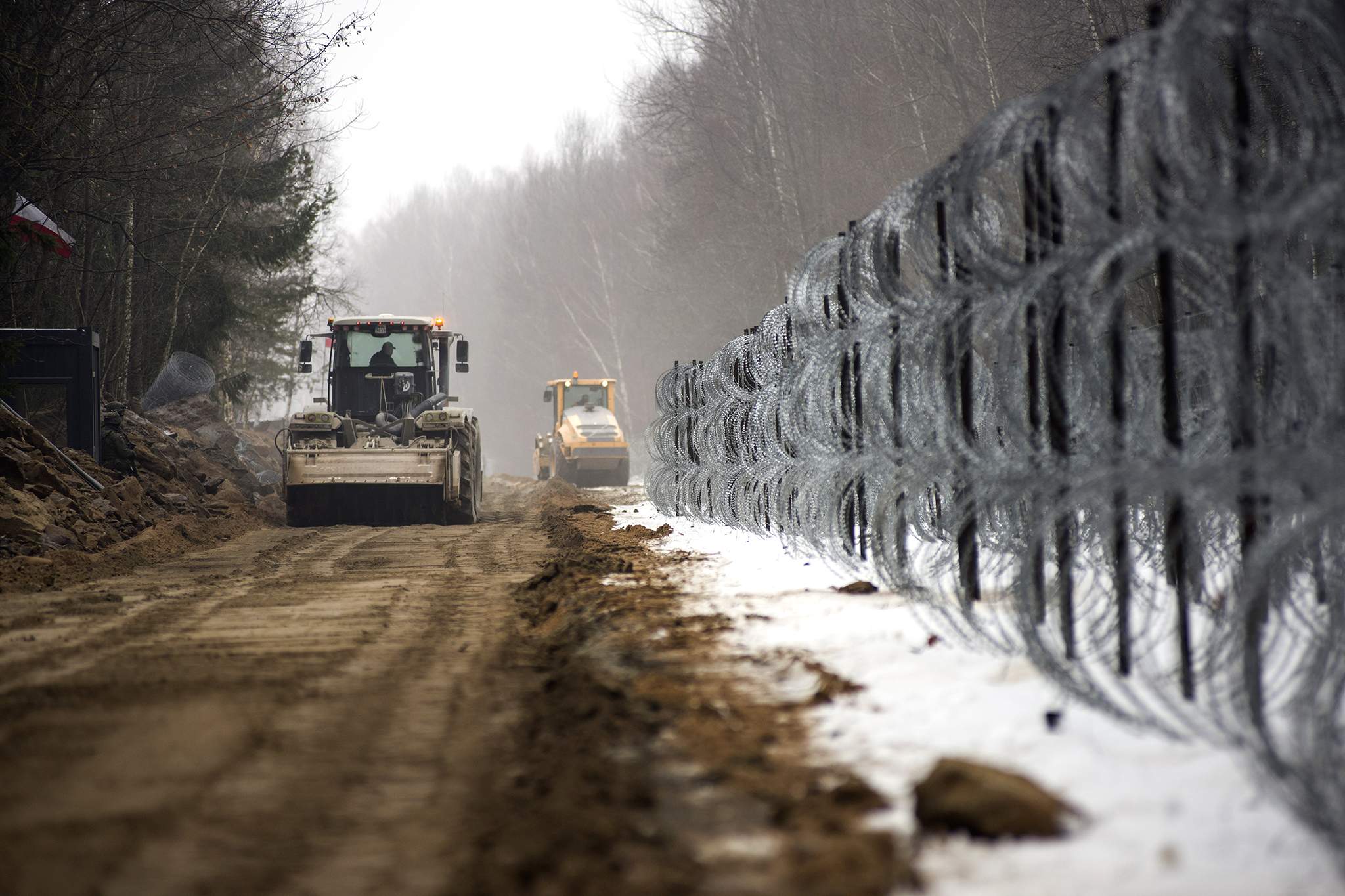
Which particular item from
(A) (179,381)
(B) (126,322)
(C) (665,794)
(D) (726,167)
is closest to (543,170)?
(D) (726,167)

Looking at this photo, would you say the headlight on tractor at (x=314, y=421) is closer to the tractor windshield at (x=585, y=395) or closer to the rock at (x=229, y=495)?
the rock at (x=229, y=495)

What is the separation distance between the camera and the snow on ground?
2.62 metres

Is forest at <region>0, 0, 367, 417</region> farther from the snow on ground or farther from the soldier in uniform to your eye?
the snow on ground

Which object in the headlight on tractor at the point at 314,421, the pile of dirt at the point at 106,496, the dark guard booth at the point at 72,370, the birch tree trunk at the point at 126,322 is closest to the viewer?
the pile of dirt at the point at 106,496

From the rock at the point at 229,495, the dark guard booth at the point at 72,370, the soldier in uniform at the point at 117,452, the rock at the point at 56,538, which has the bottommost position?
the rock at the point at 56,538

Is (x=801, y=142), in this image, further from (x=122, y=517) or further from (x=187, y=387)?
(x=122, y=517)

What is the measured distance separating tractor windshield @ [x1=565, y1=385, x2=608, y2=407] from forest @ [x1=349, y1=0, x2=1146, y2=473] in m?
5.95

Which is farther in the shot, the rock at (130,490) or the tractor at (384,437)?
the tractor at (384,437)

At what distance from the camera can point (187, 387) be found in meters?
22.3

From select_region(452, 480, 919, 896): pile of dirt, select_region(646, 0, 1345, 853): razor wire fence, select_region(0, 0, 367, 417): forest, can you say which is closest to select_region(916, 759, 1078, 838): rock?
select_region(452, 480, 919, 896): pile of dirt

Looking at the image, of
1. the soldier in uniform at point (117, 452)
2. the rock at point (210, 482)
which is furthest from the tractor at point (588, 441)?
the soldier in uniform at point (117, 452)

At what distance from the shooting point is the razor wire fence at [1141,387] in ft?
10.0

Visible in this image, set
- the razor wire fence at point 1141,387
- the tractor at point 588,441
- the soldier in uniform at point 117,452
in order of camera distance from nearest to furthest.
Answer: the razor wire fence at point 1141,387
the soldier in uniform at point 117,452
the tractor at point 588,441

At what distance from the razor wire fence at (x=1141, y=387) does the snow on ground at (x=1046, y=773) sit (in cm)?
13
